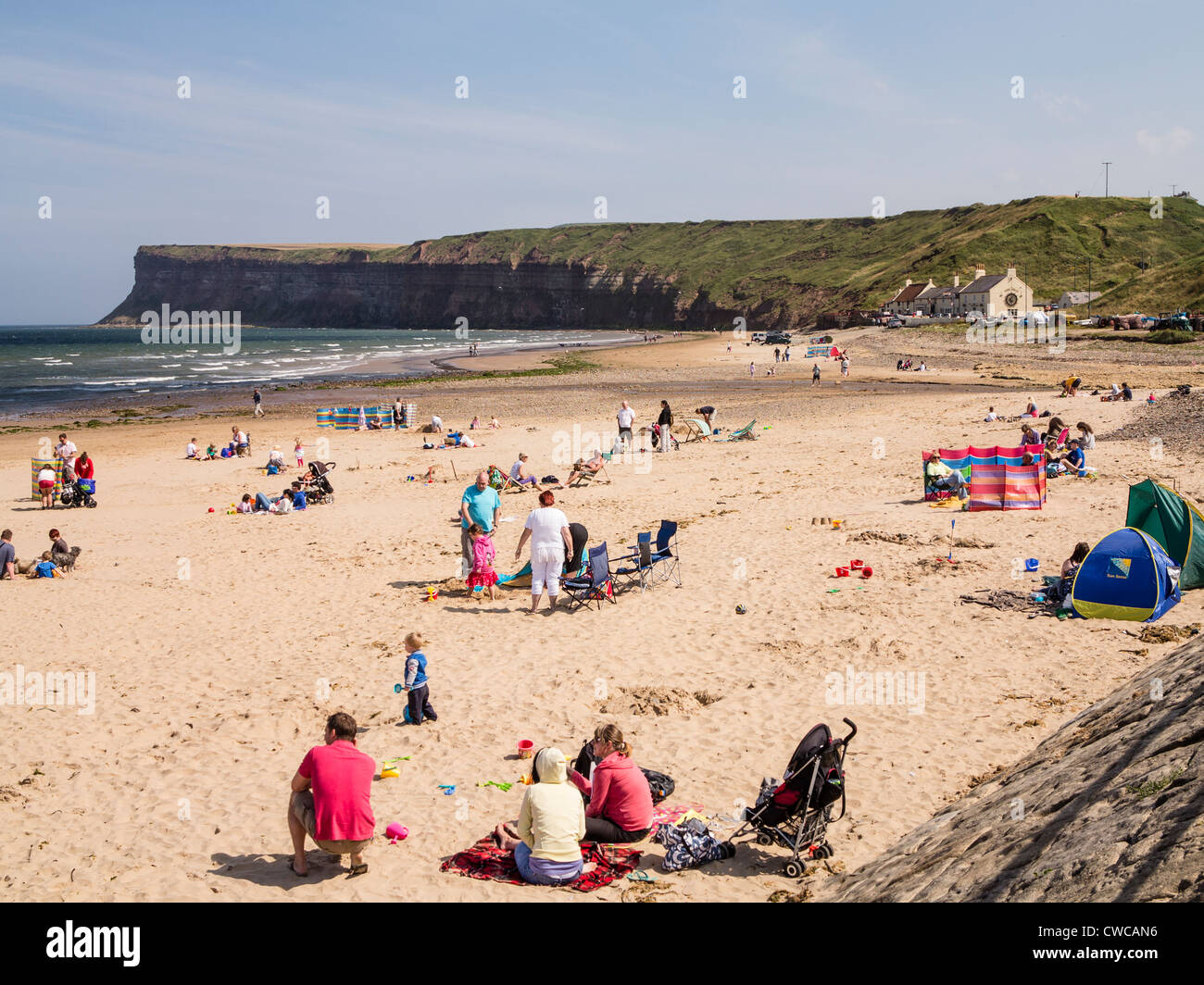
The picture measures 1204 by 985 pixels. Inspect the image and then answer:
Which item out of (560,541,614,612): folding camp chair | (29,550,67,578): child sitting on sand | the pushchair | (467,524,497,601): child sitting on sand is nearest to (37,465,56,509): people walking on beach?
the pushchair

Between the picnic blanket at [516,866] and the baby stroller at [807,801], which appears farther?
the baby stroller at [807,801]

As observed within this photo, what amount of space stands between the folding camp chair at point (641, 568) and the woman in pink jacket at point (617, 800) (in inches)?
221

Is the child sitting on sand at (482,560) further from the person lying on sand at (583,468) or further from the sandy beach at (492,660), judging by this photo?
the person lying on sand at (583,468)

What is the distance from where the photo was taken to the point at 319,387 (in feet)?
170

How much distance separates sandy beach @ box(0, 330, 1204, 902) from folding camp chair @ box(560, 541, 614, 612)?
1.80ft

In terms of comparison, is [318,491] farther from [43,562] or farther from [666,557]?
[666,557]

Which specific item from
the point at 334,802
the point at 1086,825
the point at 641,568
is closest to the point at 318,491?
the point at 641,568

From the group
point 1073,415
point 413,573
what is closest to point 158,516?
point 413,573

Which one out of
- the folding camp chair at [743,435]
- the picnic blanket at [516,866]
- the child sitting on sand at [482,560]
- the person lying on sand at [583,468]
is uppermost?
the folding camp chair at [743,435]

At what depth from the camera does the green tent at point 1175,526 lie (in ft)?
35.6

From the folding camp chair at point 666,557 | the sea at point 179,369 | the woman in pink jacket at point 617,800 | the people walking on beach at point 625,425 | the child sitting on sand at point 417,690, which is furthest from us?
the sea at point 179,369

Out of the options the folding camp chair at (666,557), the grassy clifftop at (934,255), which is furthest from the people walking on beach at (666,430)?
the grassy clifftop at (934,255)

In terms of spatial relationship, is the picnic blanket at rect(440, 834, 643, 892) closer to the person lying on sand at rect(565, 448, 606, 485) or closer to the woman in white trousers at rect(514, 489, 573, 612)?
the woman in white trousers at rect(514, 489, 573, 612)

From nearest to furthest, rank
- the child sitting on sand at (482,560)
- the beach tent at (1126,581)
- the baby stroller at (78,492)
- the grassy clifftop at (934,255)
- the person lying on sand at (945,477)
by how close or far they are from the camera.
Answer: the beach tent at (1126,581) → the child sitting on sand at (482,560) → the person lying on sand at (945,477) → the baby stroller at (78,492) → the grassy clifftop at (934,255)
